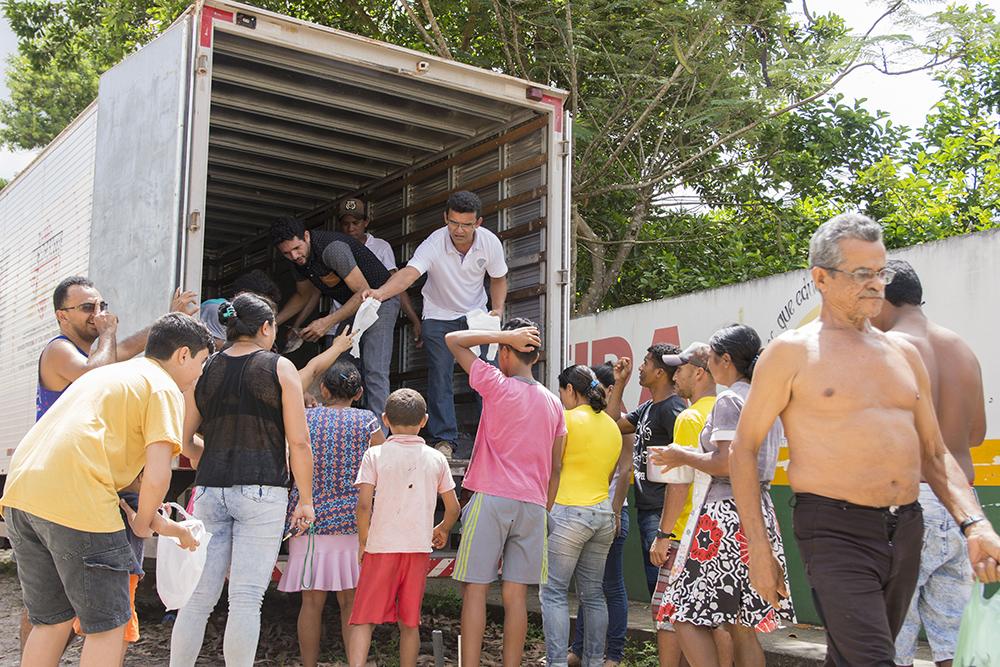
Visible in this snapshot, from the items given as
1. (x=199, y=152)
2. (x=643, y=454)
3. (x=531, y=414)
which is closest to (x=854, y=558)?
(x=531, y=414)

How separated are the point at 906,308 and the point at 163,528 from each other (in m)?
2.86

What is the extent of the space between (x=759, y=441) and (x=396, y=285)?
3734 millimetres

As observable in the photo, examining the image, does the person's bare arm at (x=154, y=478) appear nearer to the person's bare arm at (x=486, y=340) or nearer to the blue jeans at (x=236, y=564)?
the blue jeans at (x=236, y=564)

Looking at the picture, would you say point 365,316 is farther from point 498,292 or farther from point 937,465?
point 937,465

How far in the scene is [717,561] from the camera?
3.94 m

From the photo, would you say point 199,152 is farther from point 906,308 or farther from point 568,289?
point 906,308

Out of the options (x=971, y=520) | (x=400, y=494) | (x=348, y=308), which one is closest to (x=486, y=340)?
(x=400, y=494)

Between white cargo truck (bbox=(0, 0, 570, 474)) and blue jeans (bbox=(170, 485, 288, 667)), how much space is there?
148 cm

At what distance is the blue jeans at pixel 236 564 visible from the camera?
4.19 meters

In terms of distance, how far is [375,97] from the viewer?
277 inches

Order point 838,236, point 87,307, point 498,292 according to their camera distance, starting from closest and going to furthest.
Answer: point 838,236, point 87,307, point 498,292

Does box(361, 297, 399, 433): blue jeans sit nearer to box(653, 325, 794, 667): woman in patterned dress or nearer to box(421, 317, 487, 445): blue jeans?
box(421, 317, 487, 445): blue jeans

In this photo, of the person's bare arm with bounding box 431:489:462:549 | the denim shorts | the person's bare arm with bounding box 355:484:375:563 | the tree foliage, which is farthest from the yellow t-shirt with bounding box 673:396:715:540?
the tree foliage

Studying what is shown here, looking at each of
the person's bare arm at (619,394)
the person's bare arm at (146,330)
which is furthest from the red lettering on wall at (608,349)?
the person's bare arm at (146,330)
